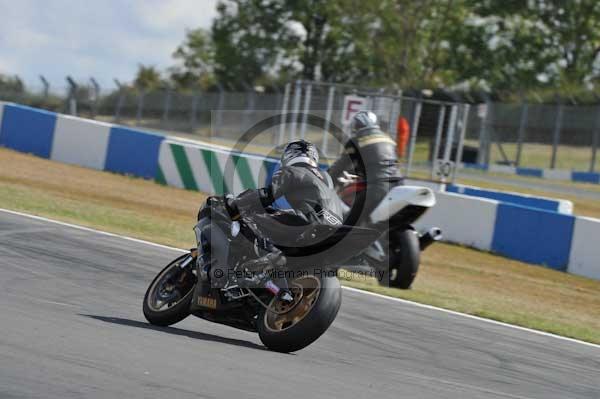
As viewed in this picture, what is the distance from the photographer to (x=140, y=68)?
223 ft

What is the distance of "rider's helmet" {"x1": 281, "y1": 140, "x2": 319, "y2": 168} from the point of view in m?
Answer: 6.39

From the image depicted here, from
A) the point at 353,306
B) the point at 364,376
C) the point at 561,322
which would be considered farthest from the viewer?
the point at 561,322

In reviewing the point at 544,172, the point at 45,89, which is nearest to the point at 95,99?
the point at 45,89

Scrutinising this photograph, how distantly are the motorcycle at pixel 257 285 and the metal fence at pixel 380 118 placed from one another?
5.04 feet

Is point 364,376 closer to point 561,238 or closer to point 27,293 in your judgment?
point 27,293

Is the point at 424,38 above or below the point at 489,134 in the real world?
above

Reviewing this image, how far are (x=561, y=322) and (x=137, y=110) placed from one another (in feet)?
114

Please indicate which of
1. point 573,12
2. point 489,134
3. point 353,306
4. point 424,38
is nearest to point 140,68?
point 424,38

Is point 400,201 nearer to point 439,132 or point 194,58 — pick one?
point 439,132

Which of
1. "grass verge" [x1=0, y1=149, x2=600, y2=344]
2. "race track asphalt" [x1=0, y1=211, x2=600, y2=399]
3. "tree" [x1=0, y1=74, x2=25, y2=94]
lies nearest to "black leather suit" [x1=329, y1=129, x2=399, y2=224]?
"grass verge" [x1=0, y1=149, x2=600, y2=344]

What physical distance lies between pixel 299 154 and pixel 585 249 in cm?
862

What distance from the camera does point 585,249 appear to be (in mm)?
14086

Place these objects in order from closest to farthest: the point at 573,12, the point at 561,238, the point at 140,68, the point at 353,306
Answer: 1. the point at 353,306
2. the point at 561,238
3. the point at 573,12
4. the point at 140,68

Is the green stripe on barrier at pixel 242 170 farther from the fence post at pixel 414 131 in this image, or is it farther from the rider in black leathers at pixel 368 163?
the fence post at pixel 414 131
